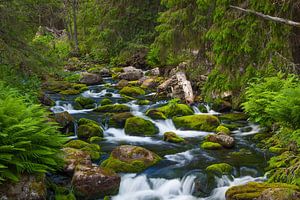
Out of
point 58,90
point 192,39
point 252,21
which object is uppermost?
point 252,21

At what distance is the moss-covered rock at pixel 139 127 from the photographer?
1236cm

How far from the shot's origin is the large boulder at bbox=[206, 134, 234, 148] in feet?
35.1

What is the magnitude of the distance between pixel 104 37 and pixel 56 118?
1483 centimetres

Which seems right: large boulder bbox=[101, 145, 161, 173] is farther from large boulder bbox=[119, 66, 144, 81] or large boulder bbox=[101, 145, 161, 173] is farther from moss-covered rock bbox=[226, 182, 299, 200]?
large boulder bbox=[119, 66, 144, 81]

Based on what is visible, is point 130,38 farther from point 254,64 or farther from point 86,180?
point 86,180

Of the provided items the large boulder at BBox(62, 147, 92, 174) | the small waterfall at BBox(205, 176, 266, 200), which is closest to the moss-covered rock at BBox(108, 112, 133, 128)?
the large boulder at BBox(62, 147, 92, 174)

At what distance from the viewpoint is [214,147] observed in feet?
34.9

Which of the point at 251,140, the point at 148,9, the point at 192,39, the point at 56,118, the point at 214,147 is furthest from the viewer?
the point at 148,9

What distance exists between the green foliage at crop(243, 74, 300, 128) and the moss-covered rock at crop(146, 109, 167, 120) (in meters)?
3.46

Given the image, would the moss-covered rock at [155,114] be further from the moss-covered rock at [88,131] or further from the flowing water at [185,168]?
the moss-covered rock at [88,131]

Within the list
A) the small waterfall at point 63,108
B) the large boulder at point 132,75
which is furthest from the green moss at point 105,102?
the large boulder at point 132,75

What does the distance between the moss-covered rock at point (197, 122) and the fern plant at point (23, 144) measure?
19.4 ft

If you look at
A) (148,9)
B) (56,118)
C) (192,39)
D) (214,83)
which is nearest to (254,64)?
(214,83)

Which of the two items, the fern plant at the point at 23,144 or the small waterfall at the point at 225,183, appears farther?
the small waterfall at the point at 225,183
